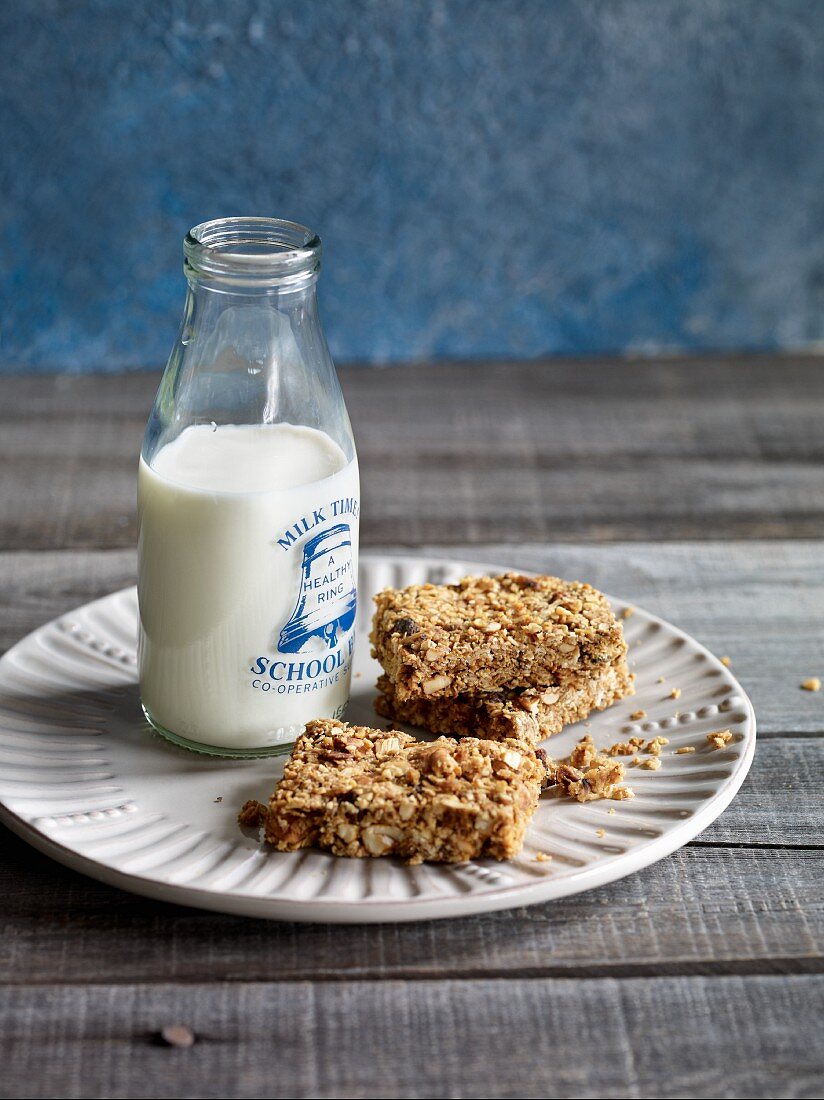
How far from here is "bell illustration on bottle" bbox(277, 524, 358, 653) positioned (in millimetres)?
1059

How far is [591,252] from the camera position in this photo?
7.89ft

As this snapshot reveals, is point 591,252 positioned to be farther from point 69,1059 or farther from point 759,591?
point 69,1059

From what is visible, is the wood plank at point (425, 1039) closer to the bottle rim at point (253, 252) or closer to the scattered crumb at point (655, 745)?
the scattered crumb at point (655, 745)

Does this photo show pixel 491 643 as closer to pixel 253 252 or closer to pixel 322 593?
pixel 322 593

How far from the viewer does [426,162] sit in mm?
2307

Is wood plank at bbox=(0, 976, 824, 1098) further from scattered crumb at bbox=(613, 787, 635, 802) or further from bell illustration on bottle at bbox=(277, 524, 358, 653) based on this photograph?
bell illustration on bottle at bbox=(277, 524, 358, 653)

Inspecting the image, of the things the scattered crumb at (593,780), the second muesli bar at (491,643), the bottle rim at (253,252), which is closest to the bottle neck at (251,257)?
the bottle rim at (253,252)

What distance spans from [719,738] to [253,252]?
1.85 feet

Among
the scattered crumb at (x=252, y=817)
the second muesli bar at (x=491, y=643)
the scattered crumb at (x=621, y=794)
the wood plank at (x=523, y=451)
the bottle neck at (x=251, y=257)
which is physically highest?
the bottle neck at (x=251, y=257)

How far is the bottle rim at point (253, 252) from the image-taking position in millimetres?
998

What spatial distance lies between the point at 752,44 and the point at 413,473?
40.6 inches

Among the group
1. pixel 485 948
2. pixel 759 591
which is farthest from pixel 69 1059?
pixel 759 591

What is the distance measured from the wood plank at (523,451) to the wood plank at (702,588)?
0.06 meters

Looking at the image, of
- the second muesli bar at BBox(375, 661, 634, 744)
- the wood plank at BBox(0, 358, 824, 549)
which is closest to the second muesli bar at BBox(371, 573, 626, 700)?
the second muesli bar at BBox(375, 661, 634, 744)
